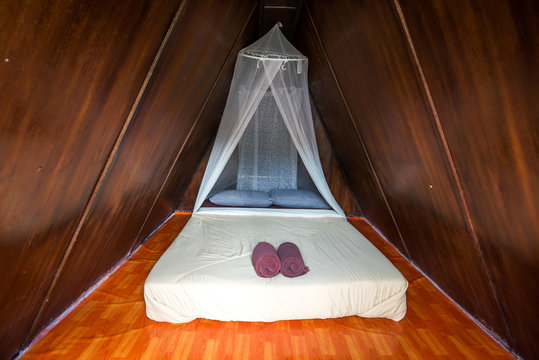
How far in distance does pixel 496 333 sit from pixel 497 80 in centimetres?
185

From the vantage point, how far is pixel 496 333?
199cm

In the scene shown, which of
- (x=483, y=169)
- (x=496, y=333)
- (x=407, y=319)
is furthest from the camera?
(x=407, y=319)

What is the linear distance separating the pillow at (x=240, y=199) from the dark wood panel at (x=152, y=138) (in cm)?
107

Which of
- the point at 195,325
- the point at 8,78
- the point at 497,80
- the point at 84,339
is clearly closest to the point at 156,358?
the point at 195,325

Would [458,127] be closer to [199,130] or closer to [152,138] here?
[152,138]

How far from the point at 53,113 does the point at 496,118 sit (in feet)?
6.18

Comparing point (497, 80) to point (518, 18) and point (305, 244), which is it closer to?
point (518, 18)

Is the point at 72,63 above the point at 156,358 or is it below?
above

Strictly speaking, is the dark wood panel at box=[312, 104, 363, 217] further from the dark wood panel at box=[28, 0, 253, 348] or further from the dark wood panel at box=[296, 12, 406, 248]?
the dark wood panel at box=[28, 0, 253, 348]

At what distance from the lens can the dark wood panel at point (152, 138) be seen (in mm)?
1769

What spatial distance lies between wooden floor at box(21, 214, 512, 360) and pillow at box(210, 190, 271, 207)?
1650 millimetres

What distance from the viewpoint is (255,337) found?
6.31 ft

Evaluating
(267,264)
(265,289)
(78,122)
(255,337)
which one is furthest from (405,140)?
(78,122)

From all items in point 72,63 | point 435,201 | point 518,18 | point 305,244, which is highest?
point 518,18
